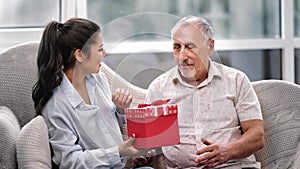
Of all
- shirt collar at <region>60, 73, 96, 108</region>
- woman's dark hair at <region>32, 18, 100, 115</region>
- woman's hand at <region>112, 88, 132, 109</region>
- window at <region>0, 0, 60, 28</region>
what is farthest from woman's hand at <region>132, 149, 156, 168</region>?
window at <region>0, 0, 60, 28</region>

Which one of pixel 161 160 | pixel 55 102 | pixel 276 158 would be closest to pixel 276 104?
pixel 276 158

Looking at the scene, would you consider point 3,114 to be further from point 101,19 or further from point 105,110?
point 101,19

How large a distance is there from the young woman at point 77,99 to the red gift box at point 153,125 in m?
0.15

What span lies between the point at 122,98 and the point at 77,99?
18 centimetres

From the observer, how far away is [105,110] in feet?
7.73

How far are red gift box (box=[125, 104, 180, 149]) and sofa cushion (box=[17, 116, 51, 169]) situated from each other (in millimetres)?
324

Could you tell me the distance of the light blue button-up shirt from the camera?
2.26 meters

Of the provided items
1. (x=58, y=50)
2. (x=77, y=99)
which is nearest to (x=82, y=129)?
(x=77, y=99)

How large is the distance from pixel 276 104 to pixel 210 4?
112cm

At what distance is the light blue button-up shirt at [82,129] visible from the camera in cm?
226

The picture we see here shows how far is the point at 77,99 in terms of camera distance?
7.63 feet

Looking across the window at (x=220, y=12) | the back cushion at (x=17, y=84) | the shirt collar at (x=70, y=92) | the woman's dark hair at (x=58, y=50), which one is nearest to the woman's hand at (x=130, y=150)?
the shirt collar at (x=70, y=92)

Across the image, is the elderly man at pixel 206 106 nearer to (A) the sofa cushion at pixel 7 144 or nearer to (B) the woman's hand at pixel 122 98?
(B) the woman's hand at pixel 122 98

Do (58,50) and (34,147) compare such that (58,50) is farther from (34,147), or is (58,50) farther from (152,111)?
(152,111)
